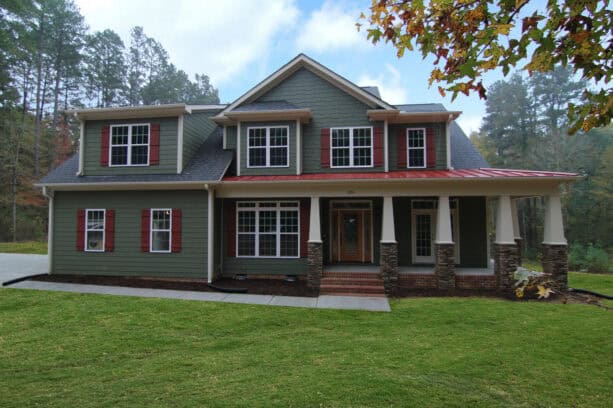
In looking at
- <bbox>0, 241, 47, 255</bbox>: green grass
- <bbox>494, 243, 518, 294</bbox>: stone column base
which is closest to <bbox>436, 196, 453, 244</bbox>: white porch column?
<bbox>494, 243, 518, 294</bbox>: stone column base

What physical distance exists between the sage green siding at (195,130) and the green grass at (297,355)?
5.75 m

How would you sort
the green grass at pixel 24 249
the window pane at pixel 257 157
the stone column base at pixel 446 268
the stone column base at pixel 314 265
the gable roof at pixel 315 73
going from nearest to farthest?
the stone column base at pixel 446 268
the stone column base at pixel 314 265
the gable roof at pixel 315 73
the window pane at pixel 257 157
the green grass at pixel 24 249

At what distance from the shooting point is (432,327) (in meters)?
6.78

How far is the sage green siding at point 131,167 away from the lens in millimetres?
11500

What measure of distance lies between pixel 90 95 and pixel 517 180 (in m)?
34.9

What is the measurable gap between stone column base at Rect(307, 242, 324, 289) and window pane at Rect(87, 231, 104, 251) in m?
7.35

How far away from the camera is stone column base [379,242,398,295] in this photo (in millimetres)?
9727

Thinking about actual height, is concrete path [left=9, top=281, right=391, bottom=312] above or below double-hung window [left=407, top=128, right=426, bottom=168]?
below

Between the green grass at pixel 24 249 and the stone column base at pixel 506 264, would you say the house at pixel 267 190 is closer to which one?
the stone column base at pixel 506 264

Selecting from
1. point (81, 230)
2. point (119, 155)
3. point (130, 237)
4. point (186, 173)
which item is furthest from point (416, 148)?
point (81, 230)

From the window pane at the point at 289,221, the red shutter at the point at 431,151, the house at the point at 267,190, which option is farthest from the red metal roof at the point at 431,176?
the window pane at the point at 289,221

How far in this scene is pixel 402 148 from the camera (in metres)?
12.0

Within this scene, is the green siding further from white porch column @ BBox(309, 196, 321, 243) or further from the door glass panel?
white porch column @ BBox(309, 196, 321, 243)

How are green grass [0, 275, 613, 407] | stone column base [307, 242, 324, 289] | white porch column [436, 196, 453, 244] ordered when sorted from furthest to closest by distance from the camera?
stone column base [307, 242, 324, 289], white porch column [436, 196, 453, 244], green grass [0, 275, 613, 407]
